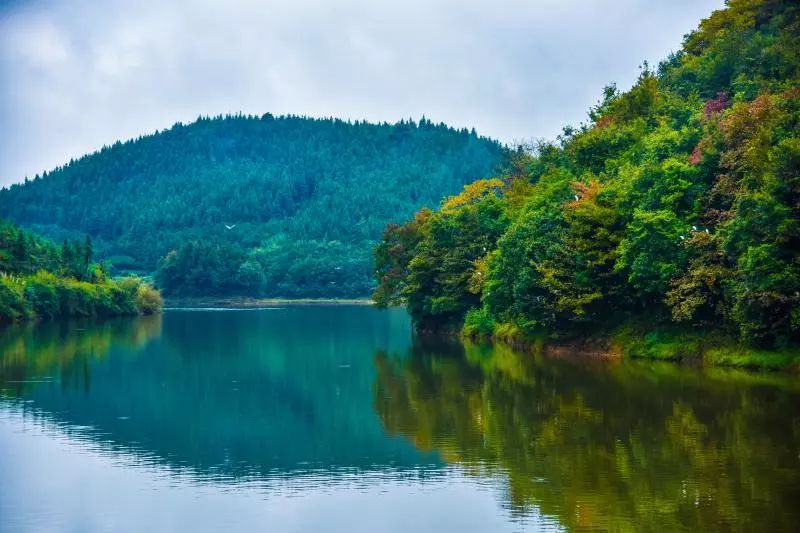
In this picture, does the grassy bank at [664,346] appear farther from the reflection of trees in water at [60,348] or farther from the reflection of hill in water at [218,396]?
the reflection of trees in water at [60,348]

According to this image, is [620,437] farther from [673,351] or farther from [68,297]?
[68,297]

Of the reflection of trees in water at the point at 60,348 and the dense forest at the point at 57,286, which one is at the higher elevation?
the dense forest at the point at 57,286

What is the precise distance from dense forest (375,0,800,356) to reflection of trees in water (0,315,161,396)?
23.8 meters

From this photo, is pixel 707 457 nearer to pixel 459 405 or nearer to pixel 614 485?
pixel 614 485

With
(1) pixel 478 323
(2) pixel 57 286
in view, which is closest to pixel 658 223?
(1) pixel 478 323

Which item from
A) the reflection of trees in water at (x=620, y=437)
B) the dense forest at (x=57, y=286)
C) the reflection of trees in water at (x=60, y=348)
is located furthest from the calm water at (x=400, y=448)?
the dense forest at (x=57, y=286)

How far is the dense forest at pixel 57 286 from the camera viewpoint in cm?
10769

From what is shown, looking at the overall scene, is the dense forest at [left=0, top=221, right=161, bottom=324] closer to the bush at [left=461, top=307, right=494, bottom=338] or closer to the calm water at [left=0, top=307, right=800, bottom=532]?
the bush at [left=461, top=307, right=494, bottom=338]

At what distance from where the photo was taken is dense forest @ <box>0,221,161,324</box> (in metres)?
108

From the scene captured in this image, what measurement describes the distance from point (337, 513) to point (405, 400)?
61.5 ft

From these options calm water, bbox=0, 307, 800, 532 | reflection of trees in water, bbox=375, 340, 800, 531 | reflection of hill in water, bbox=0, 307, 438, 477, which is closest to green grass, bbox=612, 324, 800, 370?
reflection of trees in water, bbox=375, 340, 800, 531

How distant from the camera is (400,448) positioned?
3073 cm

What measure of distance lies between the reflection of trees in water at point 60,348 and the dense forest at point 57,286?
4238 millimetres

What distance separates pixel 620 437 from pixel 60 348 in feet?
157
